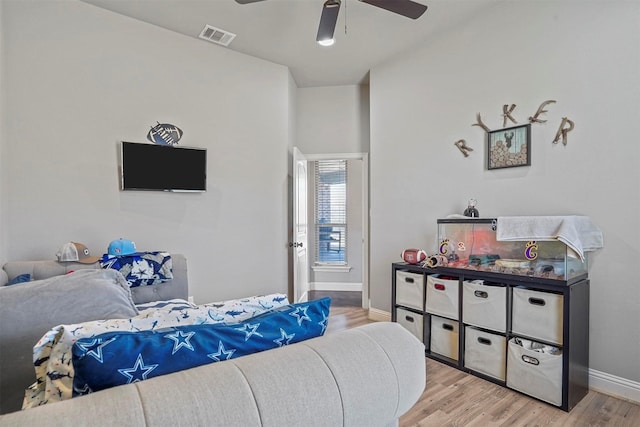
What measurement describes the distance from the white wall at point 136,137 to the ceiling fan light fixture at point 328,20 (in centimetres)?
155

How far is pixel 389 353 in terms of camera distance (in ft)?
3.00

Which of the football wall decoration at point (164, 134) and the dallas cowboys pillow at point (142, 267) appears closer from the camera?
the dallas cowboys pillow at point (142, 267)

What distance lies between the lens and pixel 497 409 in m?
2.14

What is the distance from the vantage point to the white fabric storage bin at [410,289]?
9.95 feet

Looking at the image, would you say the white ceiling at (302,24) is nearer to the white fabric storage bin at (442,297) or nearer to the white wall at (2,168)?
the white wall at (2,168)

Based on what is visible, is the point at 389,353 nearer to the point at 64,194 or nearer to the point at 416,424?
the point at 416,424

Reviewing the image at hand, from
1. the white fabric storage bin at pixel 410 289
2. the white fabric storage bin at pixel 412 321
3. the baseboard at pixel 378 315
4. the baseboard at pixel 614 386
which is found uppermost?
the white fabric storage bin at pixel 410 289

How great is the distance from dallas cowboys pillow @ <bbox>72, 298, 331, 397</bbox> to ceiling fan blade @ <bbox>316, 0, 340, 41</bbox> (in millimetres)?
2122

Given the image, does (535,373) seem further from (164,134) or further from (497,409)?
(164,134)

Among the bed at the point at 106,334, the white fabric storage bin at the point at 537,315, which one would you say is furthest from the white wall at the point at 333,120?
the bed at the point at 106,334

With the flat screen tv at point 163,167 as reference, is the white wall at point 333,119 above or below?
above

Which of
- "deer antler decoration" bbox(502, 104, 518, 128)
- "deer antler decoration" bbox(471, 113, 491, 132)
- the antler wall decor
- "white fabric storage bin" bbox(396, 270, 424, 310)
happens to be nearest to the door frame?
"white fabric storage bin" bbox(396, 270, 424, 310)

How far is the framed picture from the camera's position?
8.93 feet

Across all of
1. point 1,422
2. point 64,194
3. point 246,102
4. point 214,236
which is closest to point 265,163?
point 246,102
